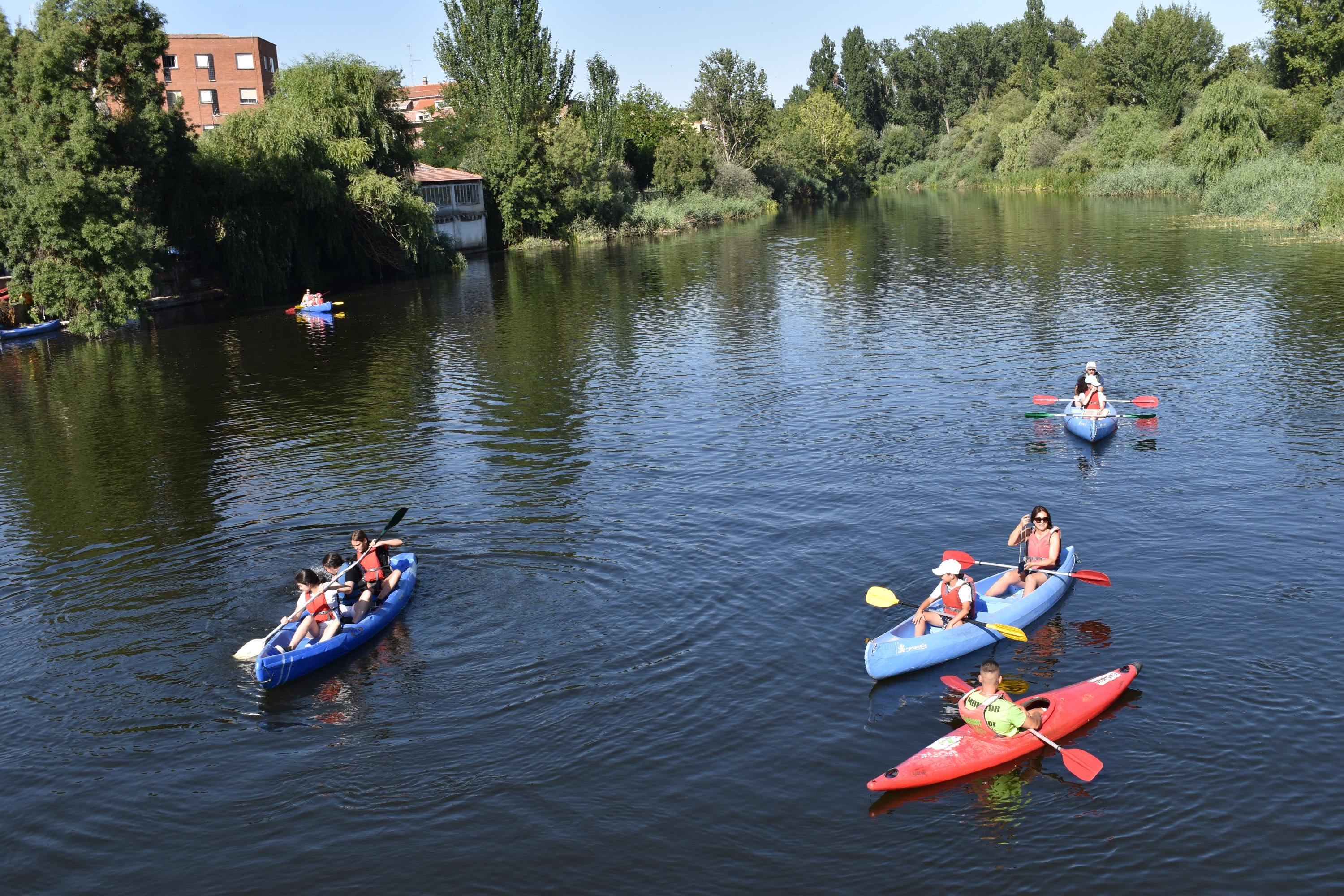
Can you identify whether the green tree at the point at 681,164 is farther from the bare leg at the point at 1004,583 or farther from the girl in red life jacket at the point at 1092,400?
the bare leg at the point at 1004,583

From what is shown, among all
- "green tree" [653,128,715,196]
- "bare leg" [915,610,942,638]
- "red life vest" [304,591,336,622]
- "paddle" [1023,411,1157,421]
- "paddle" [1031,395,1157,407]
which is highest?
"green tree" [653,128,715,196]

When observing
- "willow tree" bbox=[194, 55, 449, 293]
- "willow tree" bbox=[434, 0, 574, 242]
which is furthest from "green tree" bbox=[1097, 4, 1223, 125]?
"willow tree" bbox=[194, 55, 449, 293]

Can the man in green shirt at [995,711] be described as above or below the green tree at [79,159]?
below

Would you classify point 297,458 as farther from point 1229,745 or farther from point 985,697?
point 1229,745

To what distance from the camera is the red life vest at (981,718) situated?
11.5 meters

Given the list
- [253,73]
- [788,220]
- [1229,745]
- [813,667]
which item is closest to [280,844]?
[813,667]

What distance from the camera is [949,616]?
14203mm

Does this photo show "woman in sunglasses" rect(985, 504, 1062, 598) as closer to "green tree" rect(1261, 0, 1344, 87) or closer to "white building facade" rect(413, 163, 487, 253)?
"white building facade" rect(413, 163, 487, 253)

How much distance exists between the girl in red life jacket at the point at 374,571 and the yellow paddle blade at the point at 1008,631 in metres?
8.40

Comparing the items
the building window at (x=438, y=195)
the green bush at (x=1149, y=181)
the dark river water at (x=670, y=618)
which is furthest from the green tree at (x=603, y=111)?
the dark river water at (x=670, y=618)

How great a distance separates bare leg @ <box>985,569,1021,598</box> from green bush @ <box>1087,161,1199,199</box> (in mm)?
63889

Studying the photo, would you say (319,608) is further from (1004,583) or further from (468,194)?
(468,194)

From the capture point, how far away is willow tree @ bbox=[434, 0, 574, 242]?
7338cm

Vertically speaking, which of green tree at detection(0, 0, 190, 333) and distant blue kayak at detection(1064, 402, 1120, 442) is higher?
green tree at detection(0, 0, 190, 333)
